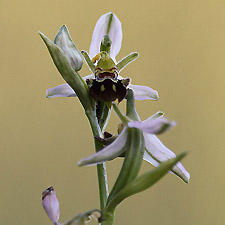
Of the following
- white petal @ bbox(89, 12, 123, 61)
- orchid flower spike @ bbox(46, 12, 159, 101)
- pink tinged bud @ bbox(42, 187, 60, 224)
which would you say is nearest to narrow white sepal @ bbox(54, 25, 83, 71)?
orchid flower spike @ bbox(46, 12, 159, 101)

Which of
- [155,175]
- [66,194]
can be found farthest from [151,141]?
[66,194]

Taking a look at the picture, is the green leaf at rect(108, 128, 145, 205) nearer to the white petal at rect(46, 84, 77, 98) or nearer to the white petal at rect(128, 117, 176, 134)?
the white petal at rect(128, 117, 176, 134)

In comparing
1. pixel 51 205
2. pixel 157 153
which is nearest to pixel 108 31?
pixel 157 153

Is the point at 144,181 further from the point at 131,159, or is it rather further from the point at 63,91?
the point at 63,91

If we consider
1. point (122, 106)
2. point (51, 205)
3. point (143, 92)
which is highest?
point (122, 106)

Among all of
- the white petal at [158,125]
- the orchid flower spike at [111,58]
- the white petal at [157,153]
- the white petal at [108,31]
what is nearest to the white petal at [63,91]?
the orchid flower spike at [111,58]
